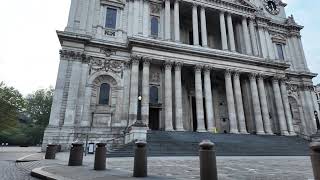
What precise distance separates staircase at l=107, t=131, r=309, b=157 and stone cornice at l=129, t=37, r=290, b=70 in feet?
30.6

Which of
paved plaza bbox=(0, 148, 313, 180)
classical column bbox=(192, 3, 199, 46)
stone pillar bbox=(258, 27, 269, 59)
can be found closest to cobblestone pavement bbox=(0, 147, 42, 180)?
paved plaza bbox=(0, 148, 313, 180)

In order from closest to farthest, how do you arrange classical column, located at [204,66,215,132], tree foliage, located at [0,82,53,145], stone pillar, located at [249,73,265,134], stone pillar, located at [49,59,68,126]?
stone pillar, located at [49,59,68,126], classical column, located at [204,66,215,132], stone pillar, located at [249,73,265,134], tree foliage, located at [0,82,53,145]

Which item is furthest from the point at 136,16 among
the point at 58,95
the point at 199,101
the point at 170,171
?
the point at 170,171

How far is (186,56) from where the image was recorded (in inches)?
992

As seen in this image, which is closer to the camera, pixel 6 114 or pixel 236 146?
pixel 236 146

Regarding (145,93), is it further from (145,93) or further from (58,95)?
(58,95)

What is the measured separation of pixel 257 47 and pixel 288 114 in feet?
32.6

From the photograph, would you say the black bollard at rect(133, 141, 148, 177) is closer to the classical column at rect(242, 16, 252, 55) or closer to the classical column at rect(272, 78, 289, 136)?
the classical column at rect(272, 78, 289, 136)

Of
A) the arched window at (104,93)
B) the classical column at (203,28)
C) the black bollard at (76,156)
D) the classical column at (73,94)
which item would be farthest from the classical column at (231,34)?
the black bollard at (76,156)

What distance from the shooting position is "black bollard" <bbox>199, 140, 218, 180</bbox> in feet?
15.9

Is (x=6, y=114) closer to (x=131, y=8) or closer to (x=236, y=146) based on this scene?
(x=131, y=8)

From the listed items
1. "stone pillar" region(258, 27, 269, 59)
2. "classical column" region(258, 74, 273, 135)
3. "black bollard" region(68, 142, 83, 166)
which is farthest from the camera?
"stone pillar" region(258, 27, 269, 59)

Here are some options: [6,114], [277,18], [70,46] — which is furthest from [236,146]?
[6,114]

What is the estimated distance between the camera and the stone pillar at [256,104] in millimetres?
25369
